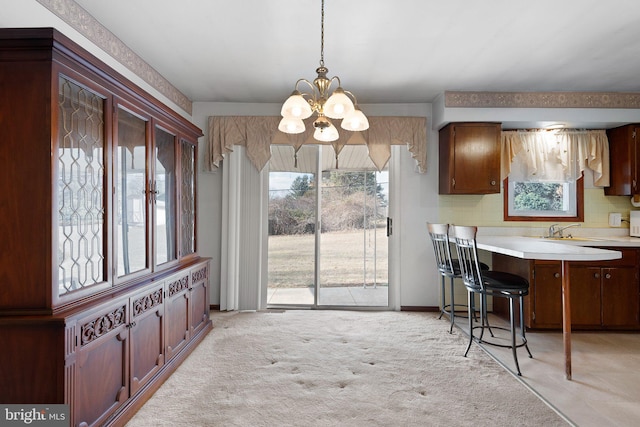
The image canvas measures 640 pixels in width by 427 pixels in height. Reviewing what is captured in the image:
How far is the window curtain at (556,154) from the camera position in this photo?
3977 millimetres

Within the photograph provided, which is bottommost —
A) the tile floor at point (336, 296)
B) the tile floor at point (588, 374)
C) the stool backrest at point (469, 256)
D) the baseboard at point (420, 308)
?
the tile floor at point (588, 374)

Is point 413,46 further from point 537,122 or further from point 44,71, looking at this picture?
point 44,71

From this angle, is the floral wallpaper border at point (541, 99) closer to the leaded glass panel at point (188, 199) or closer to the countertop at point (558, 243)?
the countertop at point (558, 243)

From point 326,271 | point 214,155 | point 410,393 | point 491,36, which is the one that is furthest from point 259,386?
point 491,36

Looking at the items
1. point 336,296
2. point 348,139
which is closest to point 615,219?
point 348,139

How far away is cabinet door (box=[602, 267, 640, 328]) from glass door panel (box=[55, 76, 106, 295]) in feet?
14.3

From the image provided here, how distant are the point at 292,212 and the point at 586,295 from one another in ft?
10.7

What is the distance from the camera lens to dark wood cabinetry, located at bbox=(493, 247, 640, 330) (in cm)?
335

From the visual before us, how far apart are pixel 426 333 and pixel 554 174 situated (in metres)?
2.52

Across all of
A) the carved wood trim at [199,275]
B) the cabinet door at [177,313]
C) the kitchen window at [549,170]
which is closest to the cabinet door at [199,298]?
the carved wood trim at [199,275]

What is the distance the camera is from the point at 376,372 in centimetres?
251

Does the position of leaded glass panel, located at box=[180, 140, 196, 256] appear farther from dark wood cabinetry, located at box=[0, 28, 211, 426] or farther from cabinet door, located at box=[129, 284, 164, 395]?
cabinet door, located at box=[129, 284, 164, 395]

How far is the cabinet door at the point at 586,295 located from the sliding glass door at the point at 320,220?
6.40 ft

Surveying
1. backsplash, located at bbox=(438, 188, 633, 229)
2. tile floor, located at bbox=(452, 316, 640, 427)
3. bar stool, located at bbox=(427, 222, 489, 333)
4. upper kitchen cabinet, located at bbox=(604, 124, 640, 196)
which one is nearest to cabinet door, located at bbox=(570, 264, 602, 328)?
tile floor, located at bbox=(452, 316, 640, 427)
